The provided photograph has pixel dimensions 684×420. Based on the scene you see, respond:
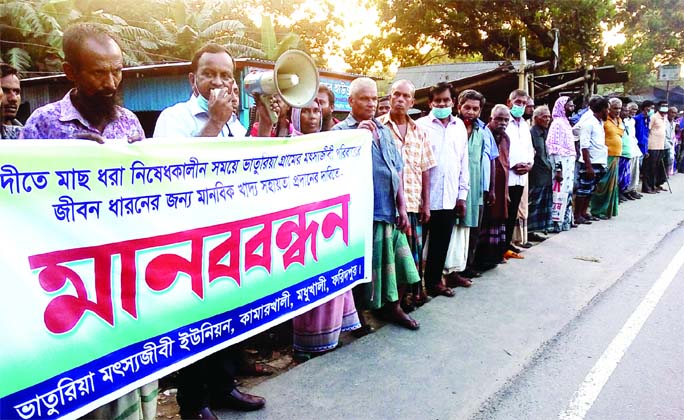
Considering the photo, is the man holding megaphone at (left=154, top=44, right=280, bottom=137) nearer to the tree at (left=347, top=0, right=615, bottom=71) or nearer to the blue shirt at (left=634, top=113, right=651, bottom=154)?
the blue shirt at (left=634, top=113, right=651, bottom=154)

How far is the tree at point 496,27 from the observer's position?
15.7 m

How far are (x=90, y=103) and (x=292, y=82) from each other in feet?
2.97

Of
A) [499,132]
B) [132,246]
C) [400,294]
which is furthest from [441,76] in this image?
[132,246]

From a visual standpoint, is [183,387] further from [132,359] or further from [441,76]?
[441,76]

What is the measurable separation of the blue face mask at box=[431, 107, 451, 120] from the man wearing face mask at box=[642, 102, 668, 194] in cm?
876

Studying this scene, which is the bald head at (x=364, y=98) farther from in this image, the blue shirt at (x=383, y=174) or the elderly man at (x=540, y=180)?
the elderly man at (x=540, y=180)

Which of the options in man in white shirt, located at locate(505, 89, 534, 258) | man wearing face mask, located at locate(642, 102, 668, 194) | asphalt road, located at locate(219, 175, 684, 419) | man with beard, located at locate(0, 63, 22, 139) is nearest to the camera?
asphalt road, located at locate(219, 175, 684, 419)

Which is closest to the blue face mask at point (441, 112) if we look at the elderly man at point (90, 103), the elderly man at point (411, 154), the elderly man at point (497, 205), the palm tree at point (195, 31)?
the elderly man at point (411, 154)

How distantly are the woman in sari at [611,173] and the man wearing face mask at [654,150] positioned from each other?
10.8ft

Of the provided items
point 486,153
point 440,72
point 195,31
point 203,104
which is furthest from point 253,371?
point 195,31

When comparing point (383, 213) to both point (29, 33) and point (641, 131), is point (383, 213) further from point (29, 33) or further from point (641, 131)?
point (29, 33)

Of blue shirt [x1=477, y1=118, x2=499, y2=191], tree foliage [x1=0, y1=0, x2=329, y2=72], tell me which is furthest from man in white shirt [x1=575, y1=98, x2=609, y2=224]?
tree foliage [x1=0, y1=0, x2=329, y2=72]

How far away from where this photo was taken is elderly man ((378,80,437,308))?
377 centimetres

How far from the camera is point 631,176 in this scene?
1050cm
